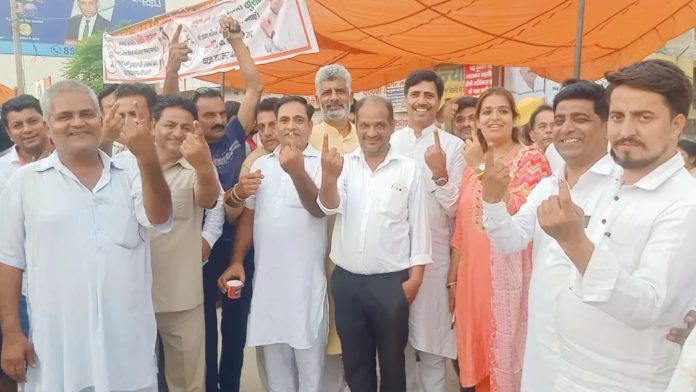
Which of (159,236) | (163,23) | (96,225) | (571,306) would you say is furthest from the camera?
(163,23)

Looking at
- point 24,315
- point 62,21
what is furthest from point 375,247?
point 62,21

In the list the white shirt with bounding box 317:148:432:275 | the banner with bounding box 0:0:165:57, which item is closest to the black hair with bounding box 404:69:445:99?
the white shirt with bounding box 317:148:432:275

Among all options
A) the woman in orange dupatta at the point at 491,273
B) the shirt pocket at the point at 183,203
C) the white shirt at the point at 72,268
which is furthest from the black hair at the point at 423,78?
the white shirt at the point at 72,268

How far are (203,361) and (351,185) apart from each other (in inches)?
46.8

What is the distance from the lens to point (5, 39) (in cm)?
3092

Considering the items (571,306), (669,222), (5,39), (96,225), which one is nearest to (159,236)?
(96,225)

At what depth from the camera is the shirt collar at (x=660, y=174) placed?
4.94ft

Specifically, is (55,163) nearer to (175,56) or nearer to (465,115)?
(175,56)

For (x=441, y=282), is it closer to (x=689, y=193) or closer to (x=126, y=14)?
(x=689, y=193)

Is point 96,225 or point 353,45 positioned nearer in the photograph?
point 96,225

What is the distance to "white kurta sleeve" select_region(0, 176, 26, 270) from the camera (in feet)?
6.91

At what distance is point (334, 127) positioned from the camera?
11.6 ft

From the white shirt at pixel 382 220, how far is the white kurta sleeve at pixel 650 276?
1288 millimetres

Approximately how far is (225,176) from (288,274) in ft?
2.58
